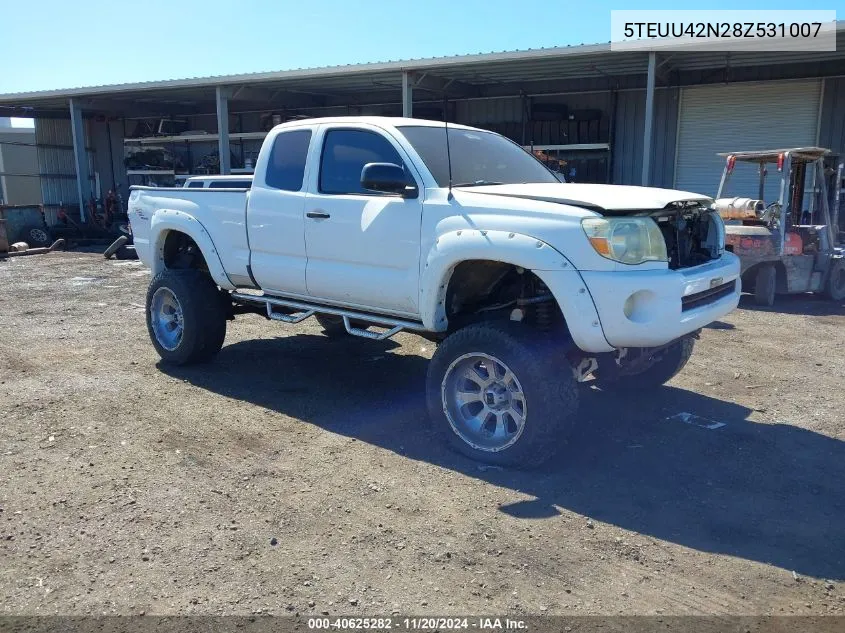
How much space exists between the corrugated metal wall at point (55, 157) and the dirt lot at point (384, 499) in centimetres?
2292

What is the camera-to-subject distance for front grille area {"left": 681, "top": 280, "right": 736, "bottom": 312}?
4.31 meters

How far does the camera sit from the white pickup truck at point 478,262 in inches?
163

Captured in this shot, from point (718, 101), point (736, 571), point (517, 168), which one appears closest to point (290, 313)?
point (517, 168)

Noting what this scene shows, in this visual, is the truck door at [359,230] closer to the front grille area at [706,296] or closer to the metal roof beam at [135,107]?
the front grille area at [706,296]

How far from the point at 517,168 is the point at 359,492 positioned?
113 inches

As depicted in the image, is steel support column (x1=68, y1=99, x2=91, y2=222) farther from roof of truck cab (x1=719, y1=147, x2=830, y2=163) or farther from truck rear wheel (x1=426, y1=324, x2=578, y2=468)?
truck rear wheel (x1=426, y1=324, x2=578, y2=468)

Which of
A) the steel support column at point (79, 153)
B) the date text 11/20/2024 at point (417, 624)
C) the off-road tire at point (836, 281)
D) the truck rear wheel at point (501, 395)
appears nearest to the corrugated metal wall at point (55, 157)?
the steel support column at point (79, 153)

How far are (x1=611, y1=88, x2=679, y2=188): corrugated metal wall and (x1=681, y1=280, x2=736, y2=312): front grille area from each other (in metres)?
13.2

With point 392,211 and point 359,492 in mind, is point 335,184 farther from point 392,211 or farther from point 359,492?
point 359,492

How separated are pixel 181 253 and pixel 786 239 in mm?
8426

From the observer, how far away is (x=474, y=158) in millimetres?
5410

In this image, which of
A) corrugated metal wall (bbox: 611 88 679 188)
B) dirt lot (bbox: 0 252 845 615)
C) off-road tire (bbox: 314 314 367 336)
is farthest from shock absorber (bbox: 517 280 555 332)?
corrugated metal wall (bbox: 611 88 679 188)

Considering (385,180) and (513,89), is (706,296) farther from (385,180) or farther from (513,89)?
(513,89)

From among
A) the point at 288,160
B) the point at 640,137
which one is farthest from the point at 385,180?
the point at 640,137
